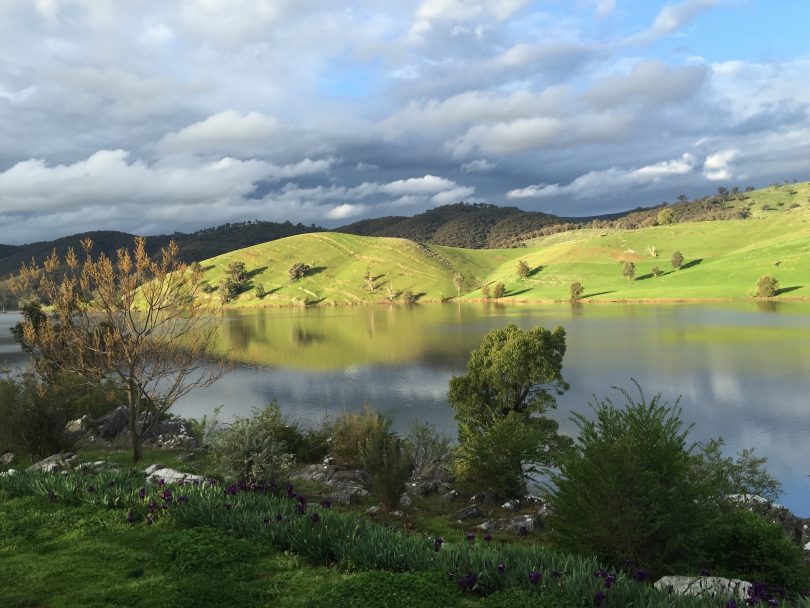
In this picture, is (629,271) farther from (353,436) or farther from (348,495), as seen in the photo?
(348,495)

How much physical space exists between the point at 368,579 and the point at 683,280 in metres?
186

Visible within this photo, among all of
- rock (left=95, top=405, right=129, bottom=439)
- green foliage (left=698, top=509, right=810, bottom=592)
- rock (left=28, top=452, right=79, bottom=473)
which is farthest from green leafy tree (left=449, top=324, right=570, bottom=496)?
rock (left=95, top=405, right=129, bottom=439)

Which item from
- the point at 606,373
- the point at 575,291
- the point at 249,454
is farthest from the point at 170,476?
the point at 575,291

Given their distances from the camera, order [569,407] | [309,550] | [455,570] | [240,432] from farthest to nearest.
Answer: [569,407], [240,432], [309,550], [455,570]

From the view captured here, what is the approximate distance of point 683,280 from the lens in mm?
170375

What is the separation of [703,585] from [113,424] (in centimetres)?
2904

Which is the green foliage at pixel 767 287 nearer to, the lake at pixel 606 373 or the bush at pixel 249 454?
the lake at pixel 606 373

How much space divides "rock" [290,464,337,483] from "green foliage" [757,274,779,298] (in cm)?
15340

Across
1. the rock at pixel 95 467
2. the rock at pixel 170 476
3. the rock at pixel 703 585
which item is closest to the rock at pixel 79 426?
the rock at pixel 95 467

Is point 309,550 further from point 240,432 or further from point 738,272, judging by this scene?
point 738,272

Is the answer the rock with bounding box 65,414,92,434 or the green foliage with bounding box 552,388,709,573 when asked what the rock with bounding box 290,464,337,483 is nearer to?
the green foliage with bounding box 552,388,709,573

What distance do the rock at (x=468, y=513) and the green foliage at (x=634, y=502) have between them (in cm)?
546

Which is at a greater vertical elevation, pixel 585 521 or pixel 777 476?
pixel 585 521

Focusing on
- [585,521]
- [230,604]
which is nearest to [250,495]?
[230,604]
